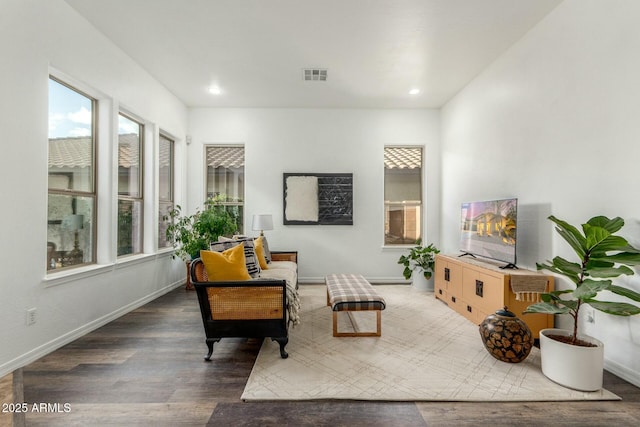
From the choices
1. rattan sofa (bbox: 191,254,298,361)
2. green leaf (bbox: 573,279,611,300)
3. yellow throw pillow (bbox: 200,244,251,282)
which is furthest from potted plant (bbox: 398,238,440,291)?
yellow throw pillow (bbox: 200,244,251,282)

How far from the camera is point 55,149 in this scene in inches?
106

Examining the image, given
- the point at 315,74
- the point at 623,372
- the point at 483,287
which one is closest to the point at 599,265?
the point at 623,372

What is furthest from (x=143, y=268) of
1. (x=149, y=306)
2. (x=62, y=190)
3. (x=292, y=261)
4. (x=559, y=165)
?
(x=559, y=165)

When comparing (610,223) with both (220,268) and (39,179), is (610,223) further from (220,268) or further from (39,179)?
(39,179)

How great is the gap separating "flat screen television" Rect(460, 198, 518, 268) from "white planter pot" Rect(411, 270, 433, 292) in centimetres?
89

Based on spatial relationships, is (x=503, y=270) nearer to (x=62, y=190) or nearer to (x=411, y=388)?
(x=411, y=388)

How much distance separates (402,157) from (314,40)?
2.81 metres

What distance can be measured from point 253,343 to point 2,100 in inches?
106

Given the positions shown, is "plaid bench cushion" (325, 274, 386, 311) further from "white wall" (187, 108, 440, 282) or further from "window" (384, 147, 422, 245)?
"window" (384, 147, 422, 245)

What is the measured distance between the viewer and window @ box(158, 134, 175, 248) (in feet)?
14.6

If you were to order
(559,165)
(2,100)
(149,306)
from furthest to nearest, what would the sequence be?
(149,306) → (559,165) → (2,100)

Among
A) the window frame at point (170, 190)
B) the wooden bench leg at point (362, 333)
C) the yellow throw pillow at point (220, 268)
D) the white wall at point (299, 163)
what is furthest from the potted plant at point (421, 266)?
the window frame at point (170, 190)

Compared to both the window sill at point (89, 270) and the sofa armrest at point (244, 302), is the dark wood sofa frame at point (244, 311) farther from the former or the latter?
the window sill at point (89, 270)

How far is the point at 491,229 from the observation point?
3.28 meters
